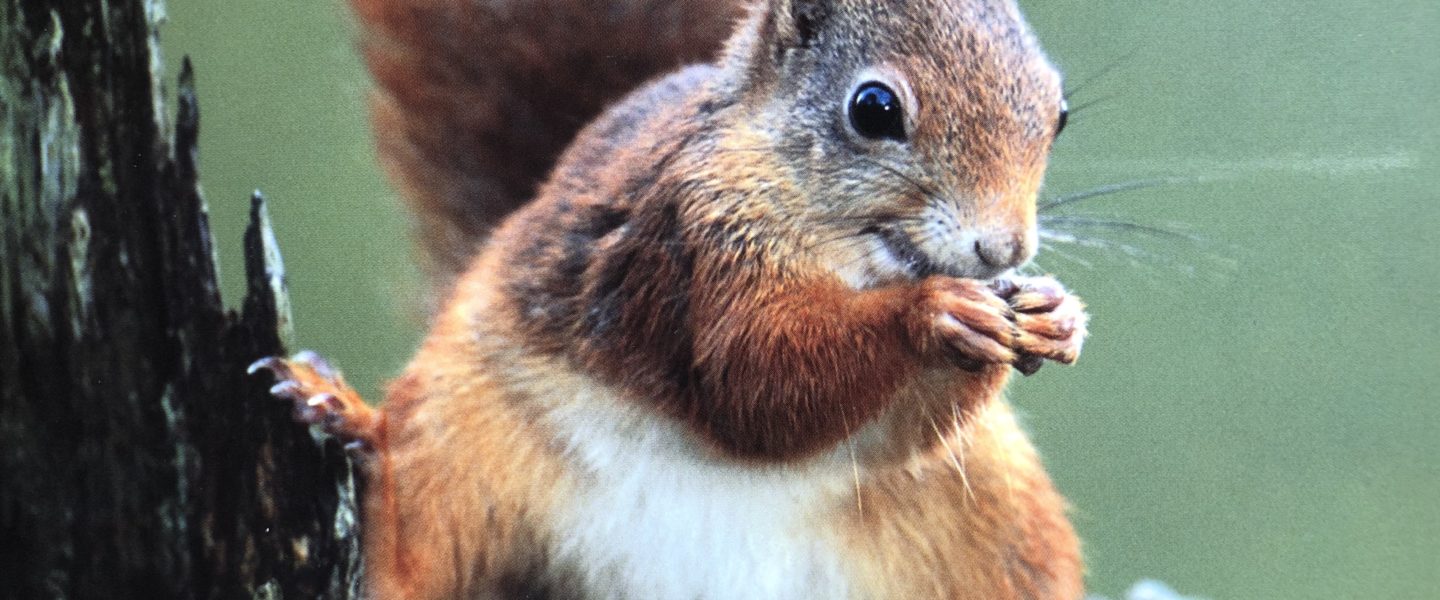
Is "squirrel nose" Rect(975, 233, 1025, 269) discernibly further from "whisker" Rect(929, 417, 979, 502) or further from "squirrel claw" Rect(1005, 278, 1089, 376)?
"whisker" Rect(929, 417, 979, 502)

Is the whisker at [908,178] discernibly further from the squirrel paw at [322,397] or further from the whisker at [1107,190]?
the squirrel paw at [322,397]

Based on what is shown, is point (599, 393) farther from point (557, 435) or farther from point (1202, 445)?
point (1202, 445)

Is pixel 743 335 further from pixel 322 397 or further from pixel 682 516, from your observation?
pixel 322 397

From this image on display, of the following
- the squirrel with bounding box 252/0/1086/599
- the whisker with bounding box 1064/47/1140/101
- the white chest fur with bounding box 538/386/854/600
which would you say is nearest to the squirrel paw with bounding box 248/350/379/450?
the squirrel with bounding box 252/0/1086/599

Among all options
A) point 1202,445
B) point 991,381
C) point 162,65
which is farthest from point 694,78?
point 1202,445

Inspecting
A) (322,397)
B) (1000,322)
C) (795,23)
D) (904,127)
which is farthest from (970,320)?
(322,397)

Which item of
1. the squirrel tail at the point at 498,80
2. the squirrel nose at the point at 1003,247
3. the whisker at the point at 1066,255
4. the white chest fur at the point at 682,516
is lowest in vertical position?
the white chest fur at the point at 682,516

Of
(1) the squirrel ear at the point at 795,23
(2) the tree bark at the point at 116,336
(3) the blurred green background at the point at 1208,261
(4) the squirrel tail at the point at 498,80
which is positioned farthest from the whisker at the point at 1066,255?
(2) the tree bark at the point at 116,336
